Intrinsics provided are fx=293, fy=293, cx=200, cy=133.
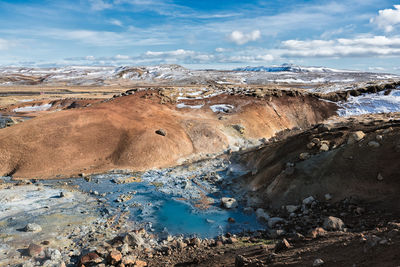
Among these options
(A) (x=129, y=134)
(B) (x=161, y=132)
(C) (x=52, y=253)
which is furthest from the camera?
(B) (x=161, y=132)

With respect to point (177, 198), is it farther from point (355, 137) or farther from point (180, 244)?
point (355, 137)

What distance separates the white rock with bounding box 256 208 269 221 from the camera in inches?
556

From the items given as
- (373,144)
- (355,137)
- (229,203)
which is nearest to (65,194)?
(229,203)

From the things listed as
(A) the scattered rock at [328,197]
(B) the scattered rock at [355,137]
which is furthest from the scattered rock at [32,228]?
(B) the scattered rock at [355,137]

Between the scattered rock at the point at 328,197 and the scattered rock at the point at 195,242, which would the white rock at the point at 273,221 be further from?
the scattered rock at the point at 195,242

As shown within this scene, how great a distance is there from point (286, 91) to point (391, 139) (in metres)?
25.5

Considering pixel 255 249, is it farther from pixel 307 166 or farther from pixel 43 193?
pixel 43 193

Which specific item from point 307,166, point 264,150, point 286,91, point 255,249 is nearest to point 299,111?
point 286,91

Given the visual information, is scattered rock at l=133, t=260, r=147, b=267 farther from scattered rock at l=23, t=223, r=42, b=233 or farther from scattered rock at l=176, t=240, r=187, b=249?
scattered rock at l=23, t=223, r=42, b=233

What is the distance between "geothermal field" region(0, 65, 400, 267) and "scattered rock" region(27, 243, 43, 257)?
0.12 ft

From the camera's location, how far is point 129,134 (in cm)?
2575

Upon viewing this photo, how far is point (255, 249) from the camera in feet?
34.2

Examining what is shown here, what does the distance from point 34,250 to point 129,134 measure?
1481 centimetres

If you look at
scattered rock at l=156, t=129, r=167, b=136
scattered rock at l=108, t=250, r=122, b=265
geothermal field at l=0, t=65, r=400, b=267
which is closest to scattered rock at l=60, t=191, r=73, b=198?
geothermal field at l=0, t=65, r=400, b=267
